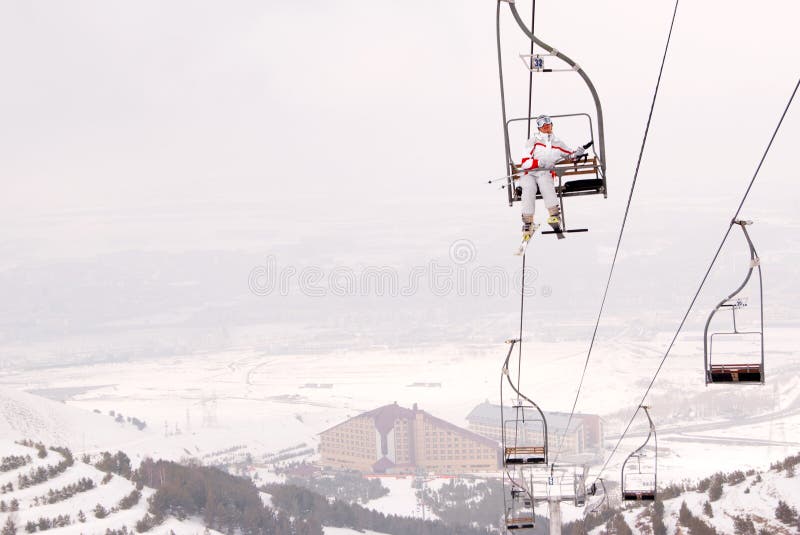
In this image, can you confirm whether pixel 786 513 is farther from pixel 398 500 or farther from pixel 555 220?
pixel 398 500

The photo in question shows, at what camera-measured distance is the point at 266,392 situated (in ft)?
538

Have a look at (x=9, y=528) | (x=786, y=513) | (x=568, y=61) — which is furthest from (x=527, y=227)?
(x=9, y=528)

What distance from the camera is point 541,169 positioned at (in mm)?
12555

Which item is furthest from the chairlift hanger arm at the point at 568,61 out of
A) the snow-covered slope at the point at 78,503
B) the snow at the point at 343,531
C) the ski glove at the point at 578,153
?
the snow at the point at 343,531

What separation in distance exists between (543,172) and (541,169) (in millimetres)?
48

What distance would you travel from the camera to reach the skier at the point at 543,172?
1238 centimetres

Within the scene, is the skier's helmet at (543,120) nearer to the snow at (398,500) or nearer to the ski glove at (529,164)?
the ski glove at (529,164)

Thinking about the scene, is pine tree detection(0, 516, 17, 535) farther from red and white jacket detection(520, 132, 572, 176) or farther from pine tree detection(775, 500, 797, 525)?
red and white jacket detection(520, 132, 572, 176)

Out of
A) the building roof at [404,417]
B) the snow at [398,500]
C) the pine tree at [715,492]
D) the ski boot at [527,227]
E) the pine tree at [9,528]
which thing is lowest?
the snow at [398,500]

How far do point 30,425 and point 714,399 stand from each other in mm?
93698

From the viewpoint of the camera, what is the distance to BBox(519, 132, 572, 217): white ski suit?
12453 millimetres

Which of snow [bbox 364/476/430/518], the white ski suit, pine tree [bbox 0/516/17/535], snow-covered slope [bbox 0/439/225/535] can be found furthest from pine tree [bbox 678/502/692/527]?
snow [bbox 364/476/430/518]

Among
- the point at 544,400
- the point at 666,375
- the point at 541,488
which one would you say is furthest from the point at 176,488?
the point at 666,375

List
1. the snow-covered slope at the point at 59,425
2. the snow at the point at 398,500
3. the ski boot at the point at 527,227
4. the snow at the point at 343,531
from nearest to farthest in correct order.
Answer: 1. the ski boot at the point at 527,227
2. the snow at the point at 343,531
3. the snow at the point at 398,500
4. the snow-covered slope at the point at 59,425
